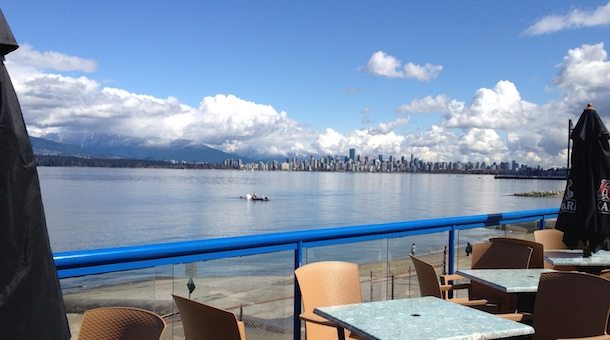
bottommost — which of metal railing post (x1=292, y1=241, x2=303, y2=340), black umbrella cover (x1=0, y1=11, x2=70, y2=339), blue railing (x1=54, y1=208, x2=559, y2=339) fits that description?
metal railing post (x1=292, y1=241, x2=303, y2=340)

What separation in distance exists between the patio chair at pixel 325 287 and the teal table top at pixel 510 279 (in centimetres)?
90

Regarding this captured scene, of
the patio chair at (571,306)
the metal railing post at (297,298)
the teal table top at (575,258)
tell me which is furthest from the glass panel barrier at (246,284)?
the teal table top at (575,258)

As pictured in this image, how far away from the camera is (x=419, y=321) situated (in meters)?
2.81

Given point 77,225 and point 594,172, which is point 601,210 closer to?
point 594,172

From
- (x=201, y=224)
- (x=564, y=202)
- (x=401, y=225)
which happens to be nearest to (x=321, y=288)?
(x=401, y=225)

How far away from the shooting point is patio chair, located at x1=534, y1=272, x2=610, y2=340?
3.10 meters

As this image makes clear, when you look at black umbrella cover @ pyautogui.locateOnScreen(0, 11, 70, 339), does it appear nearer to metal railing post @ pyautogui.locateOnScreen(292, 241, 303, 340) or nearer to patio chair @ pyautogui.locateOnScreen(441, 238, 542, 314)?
metal railing post @ pyautogui.locateOnScreen(292, 241, 303, 340)

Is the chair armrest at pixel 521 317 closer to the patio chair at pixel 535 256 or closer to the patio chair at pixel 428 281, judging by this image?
the patio chair at pixel 428 281

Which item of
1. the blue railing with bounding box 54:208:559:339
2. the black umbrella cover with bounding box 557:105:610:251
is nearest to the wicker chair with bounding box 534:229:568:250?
the black umbrella cover with bounding box 557:105:610:251

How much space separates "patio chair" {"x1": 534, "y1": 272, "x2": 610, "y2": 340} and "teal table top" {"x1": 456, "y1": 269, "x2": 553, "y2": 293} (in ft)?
0.61

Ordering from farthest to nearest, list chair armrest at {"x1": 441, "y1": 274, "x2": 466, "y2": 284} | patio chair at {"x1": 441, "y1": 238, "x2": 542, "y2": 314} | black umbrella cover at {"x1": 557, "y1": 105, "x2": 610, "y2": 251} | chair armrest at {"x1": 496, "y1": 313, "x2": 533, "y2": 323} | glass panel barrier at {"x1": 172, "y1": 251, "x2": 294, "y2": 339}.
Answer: black umbrella cover at {"x1": 557, "y1": 105, "x2": 610, "y2": 251} → chair armrest at {"x1": 441, "y1": 274, "x2": 466, "y2": 284} → patio chair at {"x1": 441, "y1": 238, "x2": 542, "y2": 314} → chair armrest at {"x1": 496, "y1": 313, "x2": 533, "y2": 323} → glass panel barrier at {"x1": 172, "y1": 251, "x2": 294, "y2": 339}

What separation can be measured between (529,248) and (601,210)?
0.89 meters

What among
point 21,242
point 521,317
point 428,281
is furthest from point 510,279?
point 21,242

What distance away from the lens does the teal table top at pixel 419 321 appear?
8.50 feet
